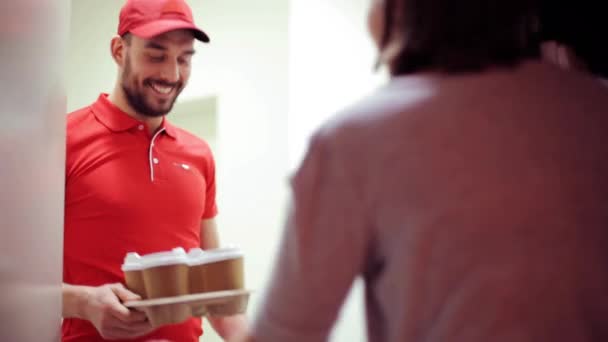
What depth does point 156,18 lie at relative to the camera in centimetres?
177

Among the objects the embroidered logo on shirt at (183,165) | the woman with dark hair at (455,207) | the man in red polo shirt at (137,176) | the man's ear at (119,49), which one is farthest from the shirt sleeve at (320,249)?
the man's ear at (119,49)

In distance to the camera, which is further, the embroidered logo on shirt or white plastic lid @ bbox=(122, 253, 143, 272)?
the embroidered logo on shirt

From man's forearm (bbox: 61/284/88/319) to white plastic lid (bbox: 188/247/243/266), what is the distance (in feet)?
0.96

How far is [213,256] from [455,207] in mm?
717

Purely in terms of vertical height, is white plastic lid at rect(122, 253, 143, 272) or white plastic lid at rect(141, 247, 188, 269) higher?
white plastic lid at rect(141, 247, 188, 269)

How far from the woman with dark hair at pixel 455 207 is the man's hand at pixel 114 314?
656mm

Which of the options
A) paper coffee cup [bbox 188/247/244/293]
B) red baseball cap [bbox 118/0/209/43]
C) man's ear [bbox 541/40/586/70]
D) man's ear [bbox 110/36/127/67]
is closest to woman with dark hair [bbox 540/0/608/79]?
man's ear [bbox 541/40/586/70]

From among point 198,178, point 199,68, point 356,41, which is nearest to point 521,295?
point 198,178

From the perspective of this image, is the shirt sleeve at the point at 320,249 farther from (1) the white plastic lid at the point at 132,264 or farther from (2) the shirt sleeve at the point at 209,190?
(2) the shirt sleeve at the point at 209,190

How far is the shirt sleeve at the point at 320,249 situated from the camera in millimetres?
628

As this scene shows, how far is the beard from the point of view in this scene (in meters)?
1.77

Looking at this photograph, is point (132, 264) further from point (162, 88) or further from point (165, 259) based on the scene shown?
point (162, 88)

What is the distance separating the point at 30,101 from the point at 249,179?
1562mm

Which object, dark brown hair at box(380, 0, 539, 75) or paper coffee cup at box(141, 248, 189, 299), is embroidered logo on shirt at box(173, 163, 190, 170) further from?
dark brown hair at box(380, 0, 539, 75)
